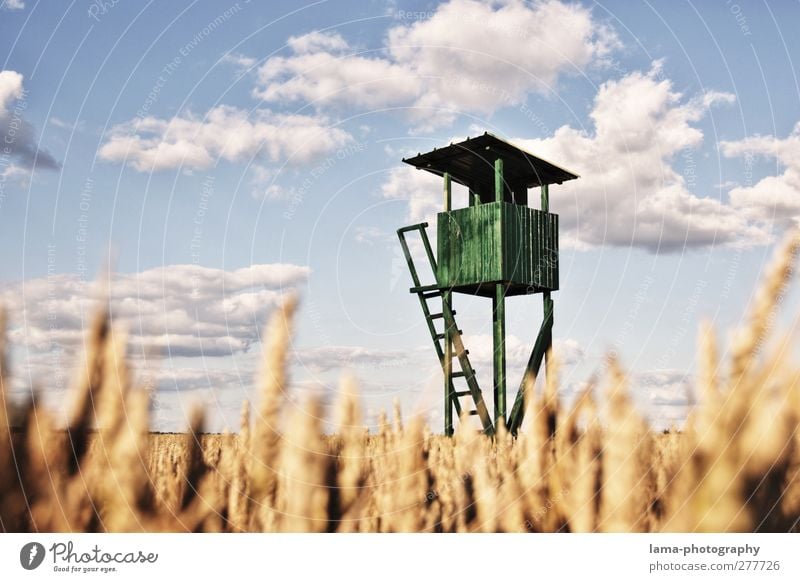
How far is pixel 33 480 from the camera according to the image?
1.86 m

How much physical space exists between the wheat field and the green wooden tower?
44.1ft

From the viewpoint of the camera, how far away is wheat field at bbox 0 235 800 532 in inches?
70.7

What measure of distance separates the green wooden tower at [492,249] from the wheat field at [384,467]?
44.1 feet

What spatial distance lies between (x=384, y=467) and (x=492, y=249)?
14516mm

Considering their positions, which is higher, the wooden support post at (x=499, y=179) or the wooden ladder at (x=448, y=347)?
the wooden support post at (x=499, y=179)

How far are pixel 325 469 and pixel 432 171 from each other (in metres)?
16.7

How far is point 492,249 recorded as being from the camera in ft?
55.0

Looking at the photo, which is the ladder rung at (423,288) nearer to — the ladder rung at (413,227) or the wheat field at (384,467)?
the ladder rung at (413,227)
